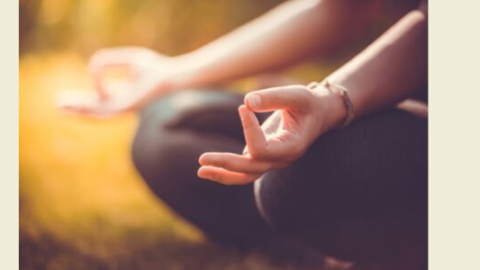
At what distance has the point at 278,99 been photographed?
2.01 feet

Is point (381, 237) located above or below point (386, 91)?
below

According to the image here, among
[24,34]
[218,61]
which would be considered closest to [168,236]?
[218,61]

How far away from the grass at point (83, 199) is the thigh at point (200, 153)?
37mm

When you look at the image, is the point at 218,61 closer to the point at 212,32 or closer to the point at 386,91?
the point at 212,32

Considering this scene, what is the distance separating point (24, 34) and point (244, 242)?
43 cm

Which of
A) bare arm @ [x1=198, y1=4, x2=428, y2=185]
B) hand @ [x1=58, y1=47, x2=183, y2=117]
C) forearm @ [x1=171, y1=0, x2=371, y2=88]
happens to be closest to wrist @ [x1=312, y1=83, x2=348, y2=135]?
bare arm @ [x1=198, y1=4, x2=428, y2=185]

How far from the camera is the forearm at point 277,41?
848 mm

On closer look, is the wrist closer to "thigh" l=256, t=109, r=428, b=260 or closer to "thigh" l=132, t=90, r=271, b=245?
"thigh" l=256, t=109, r=428, b=260

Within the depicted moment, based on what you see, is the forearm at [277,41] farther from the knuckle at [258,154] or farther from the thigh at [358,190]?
the knuckle at [258,154]

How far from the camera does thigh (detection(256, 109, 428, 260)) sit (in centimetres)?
69

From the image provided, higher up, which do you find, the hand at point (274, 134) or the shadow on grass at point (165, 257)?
the hand at point (274, 134)

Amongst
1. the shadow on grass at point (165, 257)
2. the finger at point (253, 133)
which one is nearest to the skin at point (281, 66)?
the finger at point (253, 133)

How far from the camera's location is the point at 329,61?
859 millimetres

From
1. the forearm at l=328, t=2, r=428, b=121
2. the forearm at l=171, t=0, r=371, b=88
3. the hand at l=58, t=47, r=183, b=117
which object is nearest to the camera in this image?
the forearm at l=328, t=2, r=428, b=121
